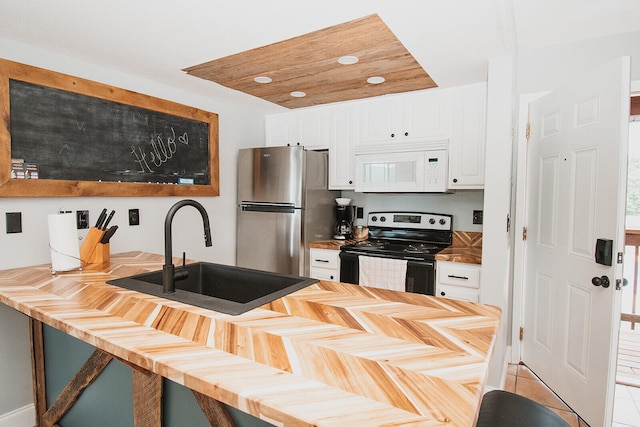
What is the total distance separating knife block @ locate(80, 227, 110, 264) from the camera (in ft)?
6.48

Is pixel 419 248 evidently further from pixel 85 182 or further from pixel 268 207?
pixel 85 182

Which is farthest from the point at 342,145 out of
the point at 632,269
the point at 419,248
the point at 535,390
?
the point at 632,269

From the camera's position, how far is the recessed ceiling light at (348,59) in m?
2.17

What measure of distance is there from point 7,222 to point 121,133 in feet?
2.82

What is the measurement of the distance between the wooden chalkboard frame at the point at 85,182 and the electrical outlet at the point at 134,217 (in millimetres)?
123

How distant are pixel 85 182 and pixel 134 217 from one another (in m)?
0.41

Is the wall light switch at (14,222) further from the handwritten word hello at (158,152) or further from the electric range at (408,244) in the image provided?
the electric range at (408,244)

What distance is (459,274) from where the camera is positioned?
8.18ft

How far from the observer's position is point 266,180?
3.16 meters

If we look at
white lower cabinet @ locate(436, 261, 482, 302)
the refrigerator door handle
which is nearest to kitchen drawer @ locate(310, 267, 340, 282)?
the refrigerator door handle

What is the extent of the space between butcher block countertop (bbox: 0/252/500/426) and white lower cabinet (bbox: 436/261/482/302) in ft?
4.10

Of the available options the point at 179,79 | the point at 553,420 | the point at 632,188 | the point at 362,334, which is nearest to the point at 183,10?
the point at 179,79

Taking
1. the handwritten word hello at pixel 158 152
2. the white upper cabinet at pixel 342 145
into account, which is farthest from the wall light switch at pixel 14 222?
the white upper cabinet at pixel 342 145

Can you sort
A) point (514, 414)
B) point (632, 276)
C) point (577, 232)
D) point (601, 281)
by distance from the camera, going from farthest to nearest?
point (632, 276), point (577, 232), point (601, 281), point (514, 414)
